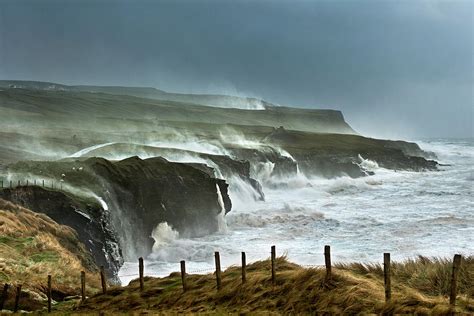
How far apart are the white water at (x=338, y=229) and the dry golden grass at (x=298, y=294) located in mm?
11163

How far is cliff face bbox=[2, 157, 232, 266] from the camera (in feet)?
108

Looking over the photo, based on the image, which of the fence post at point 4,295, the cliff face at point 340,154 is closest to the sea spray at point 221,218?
the fence post at point 4,295

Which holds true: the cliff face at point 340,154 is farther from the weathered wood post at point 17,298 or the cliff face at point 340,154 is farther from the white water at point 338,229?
the weathered wood post at point 17,298

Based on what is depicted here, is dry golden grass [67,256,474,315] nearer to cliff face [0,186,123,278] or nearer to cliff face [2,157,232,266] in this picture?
cliff face [0,186,123,278]

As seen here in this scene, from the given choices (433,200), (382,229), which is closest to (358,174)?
(433,200)

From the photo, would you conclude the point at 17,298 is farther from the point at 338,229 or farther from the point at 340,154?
the point at 340,154

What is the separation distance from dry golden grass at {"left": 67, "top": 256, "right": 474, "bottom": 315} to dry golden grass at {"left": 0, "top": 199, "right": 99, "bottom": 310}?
2584 mm

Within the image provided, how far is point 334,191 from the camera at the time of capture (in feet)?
257

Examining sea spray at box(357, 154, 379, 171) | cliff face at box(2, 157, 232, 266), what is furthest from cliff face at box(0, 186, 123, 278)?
sea spray at box(357, 154, 379, 171)

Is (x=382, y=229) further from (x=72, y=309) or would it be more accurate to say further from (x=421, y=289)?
(x=72, y=309)

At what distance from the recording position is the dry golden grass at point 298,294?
47.8 feet

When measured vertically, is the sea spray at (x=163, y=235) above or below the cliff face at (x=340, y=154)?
below

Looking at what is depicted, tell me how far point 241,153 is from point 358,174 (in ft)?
88.3

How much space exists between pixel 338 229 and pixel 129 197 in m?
17.8
